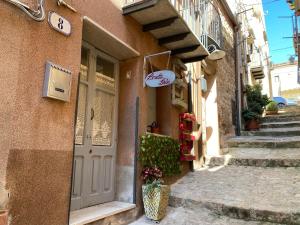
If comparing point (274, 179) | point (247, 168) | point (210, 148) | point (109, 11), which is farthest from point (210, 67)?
point (109, 11)

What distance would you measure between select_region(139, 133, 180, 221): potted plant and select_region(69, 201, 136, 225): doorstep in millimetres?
347

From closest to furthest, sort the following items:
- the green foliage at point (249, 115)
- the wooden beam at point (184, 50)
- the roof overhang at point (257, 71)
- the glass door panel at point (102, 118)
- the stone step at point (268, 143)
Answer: the glass door panel at point (102, 118) < the wooden beam at point (184, 50) < the stone step at point (268, 143) < the green foliage at point (249, 115) < the roof overhang at point (257, 71)

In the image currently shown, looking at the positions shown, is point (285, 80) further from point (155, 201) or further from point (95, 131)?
point (95, 131)

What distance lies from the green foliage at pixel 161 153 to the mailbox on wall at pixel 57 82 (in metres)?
1.95

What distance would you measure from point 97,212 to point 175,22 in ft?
11.7

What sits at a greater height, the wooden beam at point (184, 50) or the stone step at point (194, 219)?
the wooden beam at point (184, 50)

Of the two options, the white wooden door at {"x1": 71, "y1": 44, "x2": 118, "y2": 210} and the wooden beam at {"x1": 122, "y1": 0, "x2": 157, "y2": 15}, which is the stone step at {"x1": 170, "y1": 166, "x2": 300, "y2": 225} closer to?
the white wooden door at {"x1": 71, "y1": 44, "x2": 118, "y2": 210}

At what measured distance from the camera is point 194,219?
4555 millimetres

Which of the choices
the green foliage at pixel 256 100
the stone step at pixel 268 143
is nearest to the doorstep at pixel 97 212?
the stone step at pixel 268 143

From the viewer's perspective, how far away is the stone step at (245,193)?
4257 mm

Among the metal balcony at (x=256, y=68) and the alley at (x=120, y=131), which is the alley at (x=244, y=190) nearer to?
the alley at (x=120, y=131)

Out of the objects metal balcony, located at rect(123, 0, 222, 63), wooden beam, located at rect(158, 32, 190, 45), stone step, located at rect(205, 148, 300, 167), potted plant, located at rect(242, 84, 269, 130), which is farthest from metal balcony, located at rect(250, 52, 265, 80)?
wooden beam, located at rect(158, 32, 190, 45)

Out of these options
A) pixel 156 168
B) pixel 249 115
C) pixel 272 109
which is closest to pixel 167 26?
pixel 156 168

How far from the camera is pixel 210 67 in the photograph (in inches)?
360
